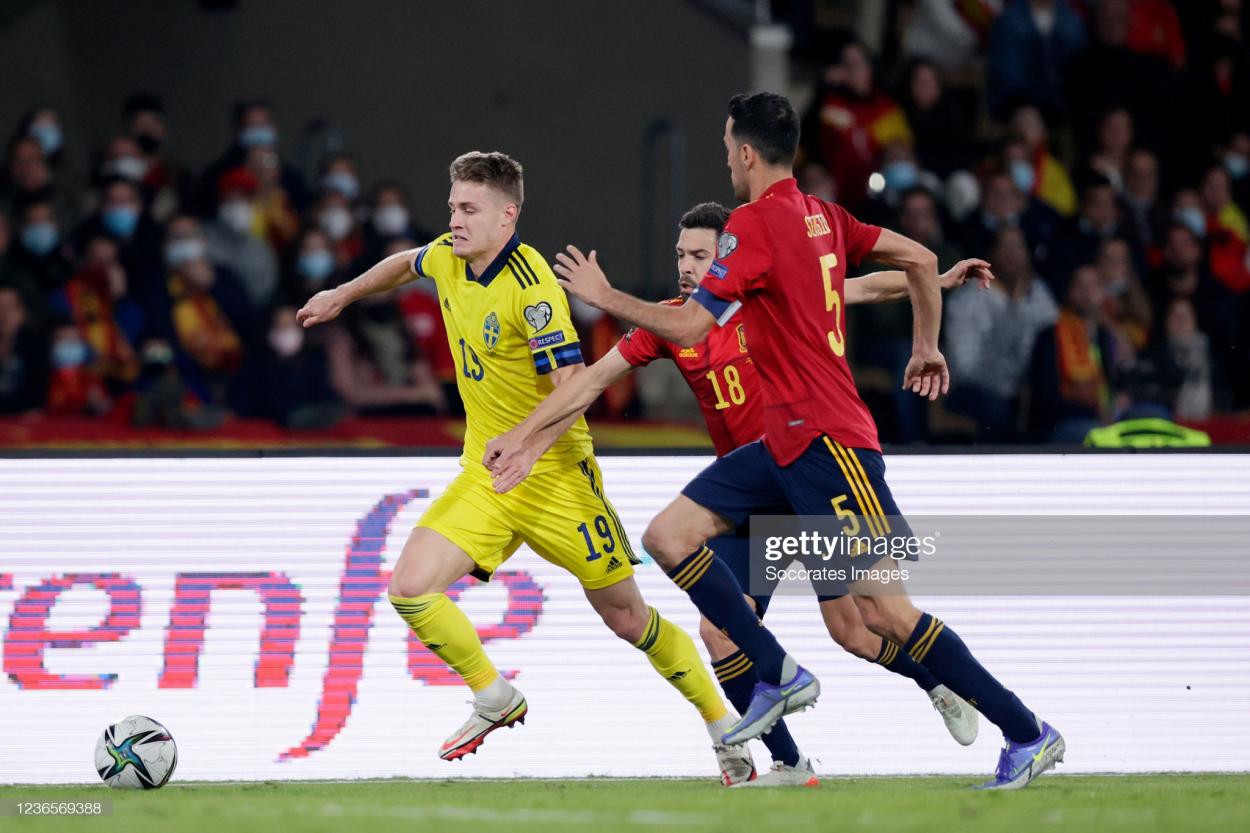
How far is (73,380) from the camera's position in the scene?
10.0 meters

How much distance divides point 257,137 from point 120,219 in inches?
43.9

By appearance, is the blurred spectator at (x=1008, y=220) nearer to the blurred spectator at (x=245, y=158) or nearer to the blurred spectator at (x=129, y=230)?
the blurred spectator at (x=245, y=158)

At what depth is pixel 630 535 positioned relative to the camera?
760cm

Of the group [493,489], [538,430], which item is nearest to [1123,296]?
[493,489]

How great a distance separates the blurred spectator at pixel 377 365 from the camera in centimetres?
1023

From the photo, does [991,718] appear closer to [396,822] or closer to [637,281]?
[396,822]

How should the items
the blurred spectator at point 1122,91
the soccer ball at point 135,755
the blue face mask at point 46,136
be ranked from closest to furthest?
the soccer ball at point 135,755, the blue face mask at point 46,136, the blurred spectator at point 1122,91

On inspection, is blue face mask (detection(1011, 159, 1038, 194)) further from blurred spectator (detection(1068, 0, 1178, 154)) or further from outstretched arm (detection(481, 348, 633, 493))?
outstretched arm (detection(481, 348, 633, 493))

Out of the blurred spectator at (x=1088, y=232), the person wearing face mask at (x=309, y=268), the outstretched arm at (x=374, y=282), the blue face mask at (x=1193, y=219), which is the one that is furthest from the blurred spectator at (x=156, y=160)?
the blue face mask at (x=1193, y=219)

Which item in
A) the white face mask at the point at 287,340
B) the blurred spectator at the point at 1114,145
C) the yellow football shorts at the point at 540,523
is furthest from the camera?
the blurred spectator at the point at 1114,145

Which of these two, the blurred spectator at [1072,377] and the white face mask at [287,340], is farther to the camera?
the white face mask at [287,340]

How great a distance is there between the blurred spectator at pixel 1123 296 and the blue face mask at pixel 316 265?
501 centimetres

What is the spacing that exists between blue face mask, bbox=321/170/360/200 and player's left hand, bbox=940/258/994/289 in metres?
5.66

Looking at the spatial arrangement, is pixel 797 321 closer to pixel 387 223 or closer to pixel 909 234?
pixel 909 234
